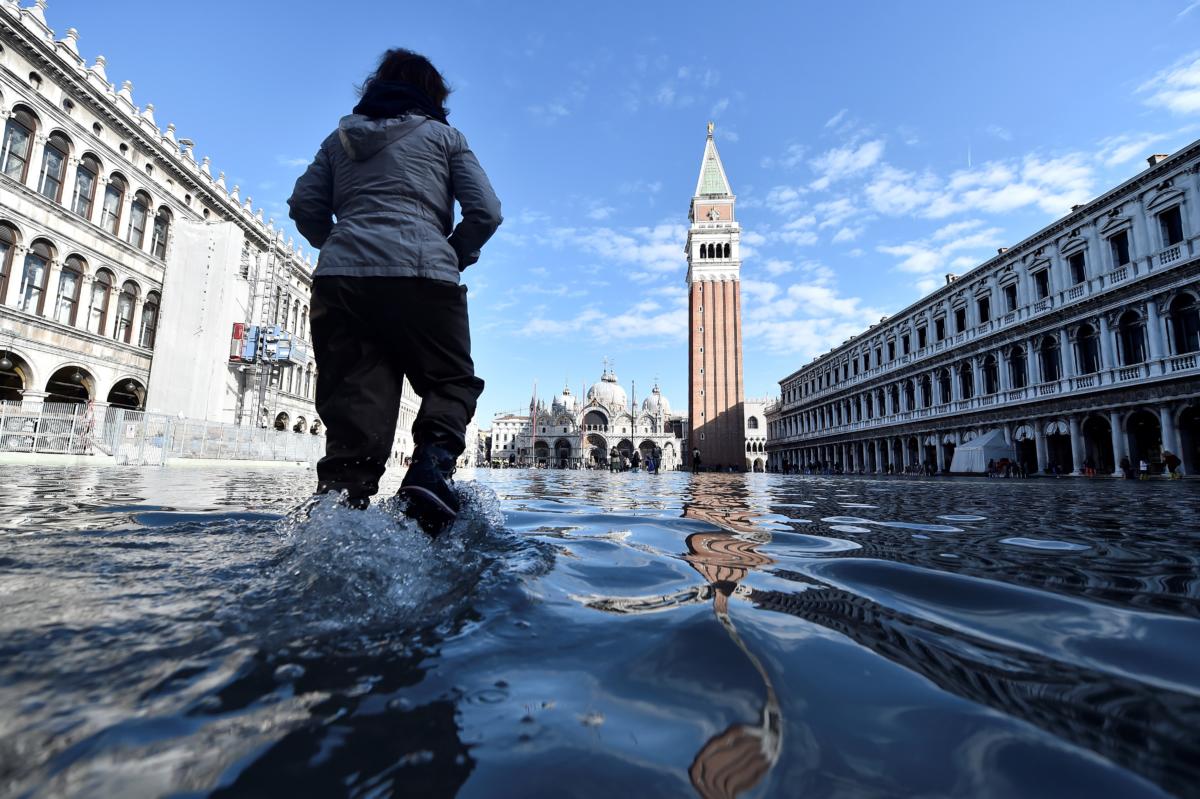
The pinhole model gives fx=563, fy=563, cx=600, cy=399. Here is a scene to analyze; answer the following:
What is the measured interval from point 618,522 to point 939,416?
30837 mm

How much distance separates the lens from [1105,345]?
20094mm

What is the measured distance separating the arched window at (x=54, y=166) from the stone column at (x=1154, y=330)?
1359 inches

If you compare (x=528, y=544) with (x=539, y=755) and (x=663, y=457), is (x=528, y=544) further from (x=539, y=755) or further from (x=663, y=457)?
(x=663, y=457)

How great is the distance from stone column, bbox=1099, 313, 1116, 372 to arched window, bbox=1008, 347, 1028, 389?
12.4ft

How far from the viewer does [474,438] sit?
105m

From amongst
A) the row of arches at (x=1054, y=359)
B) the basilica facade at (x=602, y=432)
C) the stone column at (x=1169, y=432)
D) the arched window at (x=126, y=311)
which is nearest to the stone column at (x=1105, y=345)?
the row of arches at (x=1054, y=359)

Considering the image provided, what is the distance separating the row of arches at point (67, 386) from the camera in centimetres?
1581

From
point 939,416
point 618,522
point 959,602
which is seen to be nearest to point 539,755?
point 959,602

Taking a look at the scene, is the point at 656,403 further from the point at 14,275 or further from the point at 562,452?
the point at 14,275

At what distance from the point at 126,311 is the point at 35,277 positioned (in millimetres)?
3349

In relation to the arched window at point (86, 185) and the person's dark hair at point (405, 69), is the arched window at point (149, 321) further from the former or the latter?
the person's dark hair at point (405, 69)

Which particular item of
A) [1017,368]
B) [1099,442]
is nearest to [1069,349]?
[1017,368]

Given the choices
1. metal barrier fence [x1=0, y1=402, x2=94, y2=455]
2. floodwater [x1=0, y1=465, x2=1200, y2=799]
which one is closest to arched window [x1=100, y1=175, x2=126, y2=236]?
metal barrier fence [x1=0, y1=402, x2=94, y2=455]

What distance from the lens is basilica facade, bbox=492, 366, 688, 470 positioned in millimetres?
77125
